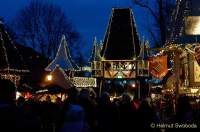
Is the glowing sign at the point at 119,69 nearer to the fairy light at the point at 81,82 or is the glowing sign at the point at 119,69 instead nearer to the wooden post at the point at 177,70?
the fairy light at the point at 81,82

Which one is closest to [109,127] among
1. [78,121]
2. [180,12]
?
[78,121]

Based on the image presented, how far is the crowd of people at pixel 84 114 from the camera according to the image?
7.07 meters

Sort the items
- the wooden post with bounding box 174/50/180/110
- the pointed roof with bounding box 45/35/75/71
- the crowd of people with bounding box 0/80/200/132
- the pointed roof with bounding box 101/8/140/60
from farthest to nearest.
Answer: the pointed roof with bounding box 101/8/140/60 → the pointed roof with bounding box 45/35/75/71 → the wooden post with bounding box 174/50/180/110 → the crowd of people with bounding box 0/80/200/132

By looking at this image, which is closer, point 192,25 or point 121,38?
point 192,25

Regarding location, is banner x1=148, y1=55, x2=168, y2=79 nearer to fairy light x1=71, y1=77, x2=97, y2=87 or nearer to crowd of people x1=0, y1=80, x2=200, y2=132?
crowd of people x1=0, y1=80, x2=200, y2=132

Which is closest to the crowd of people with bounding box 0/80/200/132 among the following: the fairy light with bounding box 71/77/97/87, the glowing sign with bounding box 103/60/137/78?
the fairy light with bounding box 71/77/97/87

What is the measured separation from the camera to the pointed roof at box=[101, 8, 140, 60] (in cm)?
5475

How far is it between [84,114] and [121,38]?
1768 inches

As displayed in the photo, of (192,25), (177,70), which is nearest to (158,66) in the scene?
(177,70)

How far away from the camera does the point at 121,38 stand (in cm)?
5522

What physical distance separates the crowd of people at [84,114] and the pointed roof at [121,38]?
3114 cm

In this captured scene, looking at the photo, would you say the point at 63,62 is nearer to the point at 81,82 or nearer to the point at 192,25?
the point at 81,82

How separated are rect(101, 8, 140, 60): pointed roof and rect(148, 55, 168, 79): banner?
27.1 m

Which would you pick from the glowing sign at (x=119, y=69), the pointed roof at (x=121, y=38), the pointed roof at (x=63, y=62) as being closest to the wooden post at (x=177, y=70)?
the pointed roof at (x=63, y=62)
